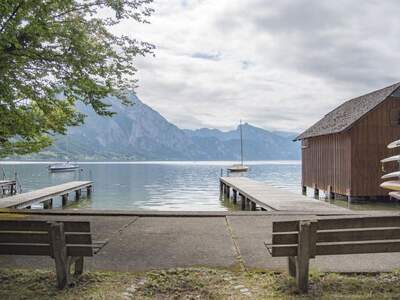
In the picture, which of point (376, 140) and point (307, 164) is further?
point (307, 164)

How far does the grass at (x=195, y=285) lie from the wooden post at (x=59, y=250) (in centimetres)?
15

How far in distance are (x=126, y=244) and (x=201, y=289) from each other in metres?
3.38

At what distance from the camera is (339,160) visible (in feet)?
90.1

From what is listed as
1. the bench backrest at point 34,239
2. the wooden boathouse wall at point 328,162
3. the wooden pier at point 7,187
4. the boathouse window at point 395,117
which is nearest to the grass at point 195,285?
the bench backrest at point 34,239

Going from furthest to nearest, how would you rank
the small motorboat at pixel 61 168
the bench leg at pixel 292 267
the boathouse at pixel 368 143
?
the small motorboat at pixel 61 168
the boathouse at pixel 368 143
the bench leg at pixel 292 267

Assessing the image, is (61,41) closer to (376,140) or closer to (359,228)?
(359,228)

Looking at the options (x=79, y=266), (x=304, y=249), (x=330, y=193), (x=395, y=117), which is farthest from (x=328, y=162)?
(x=79, y=266)

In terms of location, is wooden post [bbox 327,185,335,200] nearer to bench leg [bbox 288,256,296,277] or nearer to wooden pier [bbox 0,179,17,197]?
bench leg [bbox 288,256,296,277]

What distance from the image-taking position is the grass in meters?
5.27

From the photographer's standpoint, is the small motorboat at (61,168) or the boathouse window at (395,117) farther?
the small motorboat at (61,168)

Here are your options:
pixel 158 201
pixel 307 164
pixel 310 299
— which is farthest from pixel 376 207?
pixel 310 299

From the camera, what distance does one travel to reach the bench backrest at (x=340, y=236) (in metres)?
5.48

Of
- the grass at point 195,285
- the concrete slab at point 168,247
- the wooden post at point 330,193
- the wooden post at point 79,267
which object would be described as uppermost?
the wooden post at point 79,267

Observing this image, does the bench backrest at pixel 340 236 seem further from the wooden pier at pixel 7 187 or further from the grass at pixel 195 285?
the wooden pier at pixel 7 187
